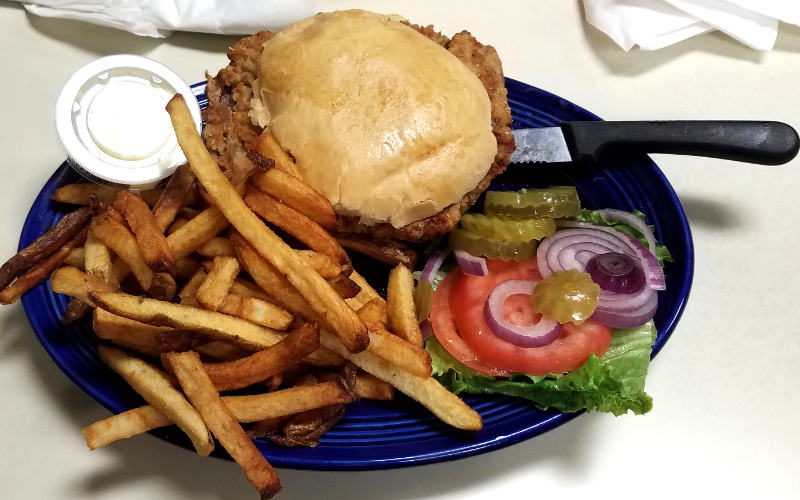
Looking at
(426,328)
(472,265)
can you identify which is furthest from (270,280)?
(472,265)

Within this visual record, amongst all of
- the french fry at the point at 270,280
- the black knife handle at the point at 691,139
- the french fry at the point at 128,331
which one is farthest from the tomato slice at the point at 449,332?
the french fry at the point at 128,331

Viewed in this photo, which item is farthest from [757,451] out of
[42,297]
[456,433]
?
[42,297]

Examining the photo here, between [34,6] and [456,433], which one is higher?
[34,6]

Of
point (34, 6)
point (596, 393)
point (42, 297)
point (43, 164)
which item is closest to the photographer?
point (596, 393)

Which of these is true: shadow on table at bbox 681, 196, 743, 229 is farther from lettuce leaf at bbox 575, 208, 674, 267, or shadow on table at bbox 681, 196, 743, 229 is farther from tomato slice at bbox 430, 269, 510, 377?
tomato slice at bbox 430, 269, 510, 377

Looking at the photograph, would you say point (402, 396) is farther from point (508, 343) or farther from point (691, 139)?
point (691, 139)

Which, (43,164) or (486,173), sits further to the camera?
(43,164)

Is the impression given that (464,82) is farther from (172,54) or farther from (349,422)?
(172,54)
